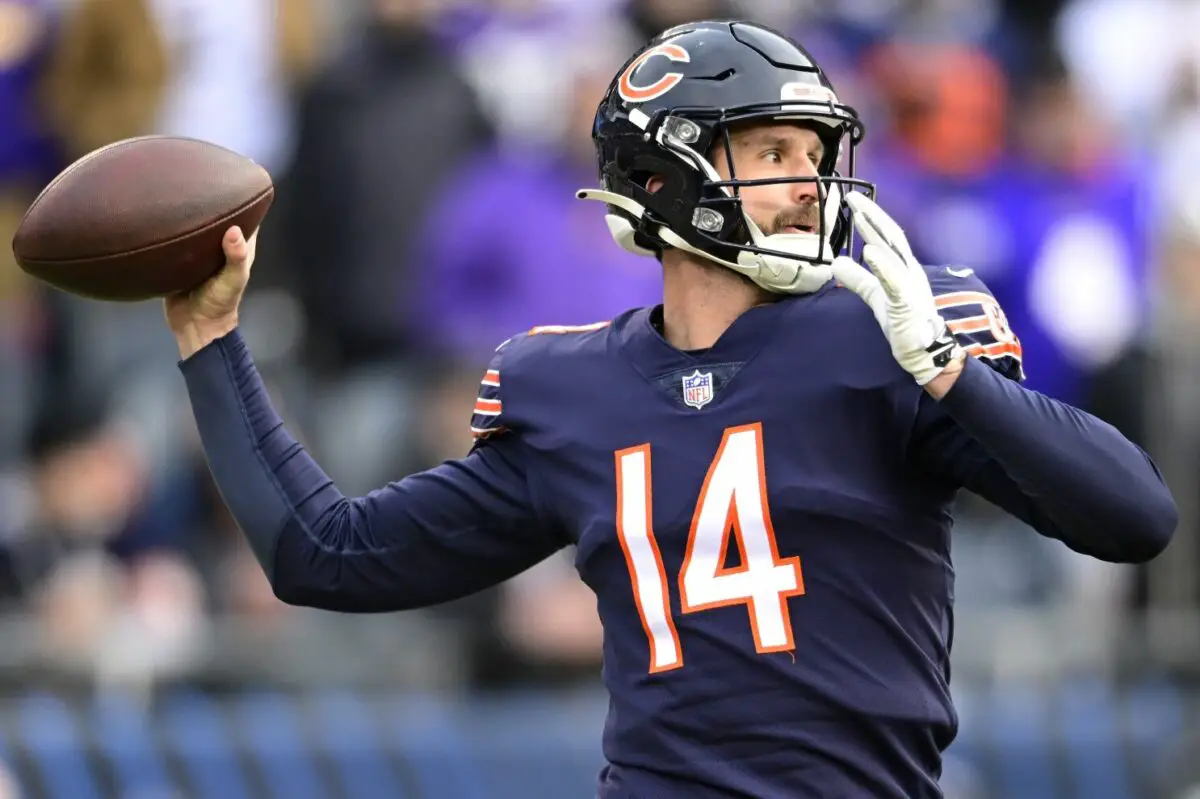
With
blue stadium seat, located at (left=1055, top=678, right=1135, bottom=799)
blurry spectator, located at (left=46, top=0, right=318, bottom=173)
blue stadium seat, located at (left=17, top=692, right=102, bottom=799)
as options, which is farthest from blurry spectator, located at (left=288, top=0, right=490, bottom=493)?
blue stadium seat, located at (left=1055, top=678, right=1135, bottom=799)

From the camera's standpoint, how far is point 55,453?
7.45 metres

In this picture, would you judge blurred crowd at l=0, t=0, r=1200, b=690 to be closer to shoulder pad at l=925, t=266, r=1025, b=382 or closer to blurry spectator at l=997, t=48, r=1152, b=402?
blurry spectator at l=997, t=48, r=1152, b=402

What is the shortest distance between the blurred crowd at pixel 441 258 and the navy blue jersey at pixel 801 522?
3597 mm

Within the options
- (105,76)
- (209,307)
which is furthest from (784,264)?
(105,76)

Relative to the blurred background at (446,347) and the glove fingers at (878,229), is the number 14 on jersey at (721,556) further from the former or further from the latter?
the blurred background at (446,347)

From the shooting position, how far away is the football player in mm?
3197

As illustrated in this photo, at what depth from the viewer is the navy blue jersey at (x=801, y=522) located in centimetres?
317

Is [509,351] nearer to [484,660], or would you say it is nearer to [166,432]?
[484,660]

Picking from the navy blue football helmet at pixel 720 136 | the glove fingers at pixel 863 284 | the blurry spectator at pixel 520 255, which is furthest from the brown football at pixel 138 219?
the blurry spectator at pixel 520 255

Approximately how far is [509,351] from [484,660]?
3.39 meters

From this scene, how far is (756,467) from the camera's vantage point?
11.1 feet

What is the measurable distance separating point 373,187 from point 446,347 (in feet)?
2.42

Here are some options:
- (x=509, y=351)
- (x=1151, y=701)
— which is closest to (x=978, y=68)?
(x=1151, y=701)

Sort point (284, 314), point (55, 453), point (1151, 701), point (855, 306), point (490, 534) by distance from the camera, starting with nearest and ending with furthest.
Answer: point (855, 306) → point (490, 534) → point (1151, 701) → point (55, 453) → point (284, 314)
